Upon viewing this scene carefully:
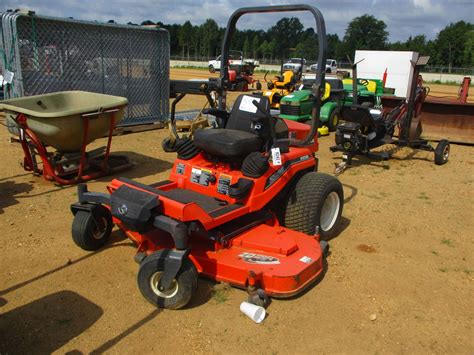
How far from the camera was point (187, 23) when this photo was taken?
266ft

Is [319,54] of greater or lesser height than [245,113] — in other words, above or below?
above

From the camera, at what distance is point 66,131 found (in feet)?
17.0

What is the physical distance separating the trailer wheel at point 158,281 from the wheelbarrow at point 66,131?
2.88 m

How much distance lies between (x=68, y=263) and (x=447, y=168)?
6.28 metres

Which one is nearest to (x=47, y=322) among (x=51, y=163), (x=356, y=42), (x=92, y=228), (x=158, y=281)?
(x=158, y=281)

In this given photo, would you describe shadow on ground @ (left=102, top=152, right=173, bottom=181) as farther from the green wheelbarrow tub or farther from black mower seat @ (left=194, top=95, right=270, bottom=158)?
black mower seat @ (left=194, top=95, right=270, bottom=158)

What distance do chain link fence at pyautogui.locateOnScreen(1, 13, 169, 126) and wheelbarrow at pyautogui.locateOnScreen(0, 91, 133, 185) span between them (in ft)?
4.60

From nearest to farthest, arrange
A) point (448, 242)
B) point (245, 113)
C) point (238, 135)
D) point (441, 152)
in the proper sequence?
1. point (238, 135)
2. point (245, 113)
3. point (448, 242)
4. point (441, 152)

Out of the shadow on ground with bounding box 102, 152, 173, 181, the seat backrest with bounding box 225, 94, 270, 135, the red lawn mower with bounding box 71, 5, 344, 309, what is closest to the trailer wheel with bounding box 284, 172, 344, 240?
the red lawn mower with bounding box 71, 5, 344, 309

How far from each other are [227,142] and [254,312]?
1.42 m

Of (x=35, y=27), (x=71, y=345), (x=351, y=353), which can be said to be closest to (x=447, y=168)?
(x=351, y=353)

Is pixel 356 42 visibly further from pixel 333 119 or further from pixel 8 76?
pixel 8 76

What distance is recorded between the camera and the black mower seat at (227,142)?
11.7ft

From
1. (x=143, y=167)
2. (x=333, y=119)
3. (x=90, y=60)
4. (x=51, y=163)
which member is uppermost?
(x=90, y=60)
